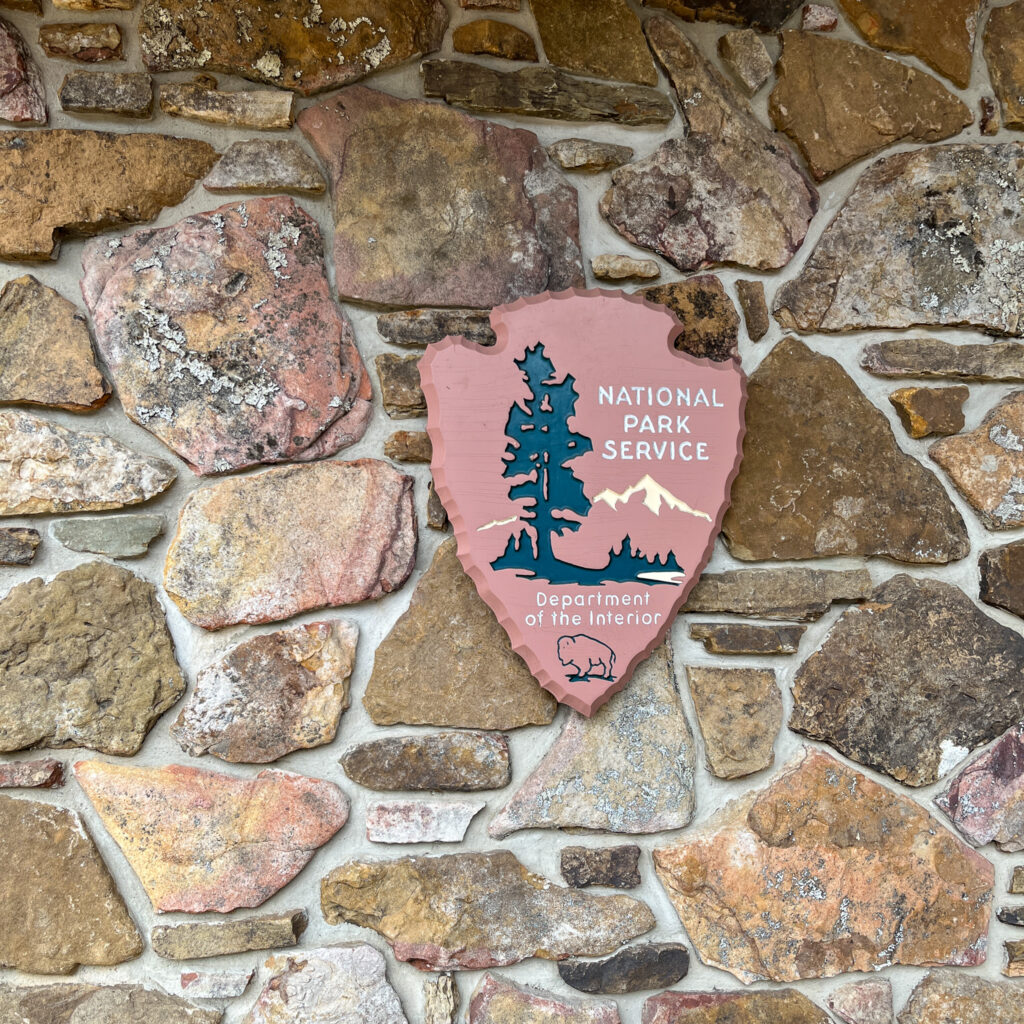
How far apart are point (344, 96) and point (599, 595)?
0.84 m

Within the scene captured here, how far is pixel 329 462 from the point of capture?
1.31 meters

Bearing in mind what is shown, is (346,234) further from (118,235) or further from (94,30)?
(94,30)

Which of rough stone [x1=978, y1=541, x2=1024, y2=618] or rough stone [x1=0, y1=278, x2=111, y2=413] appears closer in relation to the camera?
rough stone [x1=0, y1=278, x2=111, y2=413]

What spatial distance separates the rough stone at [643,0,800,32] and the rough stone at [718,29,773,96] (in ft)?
0.06

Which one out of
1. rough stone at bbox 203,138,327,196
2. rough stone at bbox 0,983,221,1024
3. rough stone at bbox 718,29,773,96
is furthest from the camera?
rough stone at bbox 718,29,773,96

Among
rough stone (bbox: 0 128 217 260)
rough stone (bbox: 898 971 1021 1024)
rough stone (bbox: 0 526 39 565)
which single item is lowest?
rough stone (bbox: 898 971 1021 1024)

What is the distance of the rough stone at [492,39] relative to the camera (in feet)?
4.44

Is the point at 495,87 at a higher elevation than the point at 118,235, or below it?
higher

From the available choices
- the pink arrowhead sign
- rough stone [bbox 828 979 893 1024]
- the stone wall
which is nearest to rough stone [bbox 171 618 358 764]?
the stone wall

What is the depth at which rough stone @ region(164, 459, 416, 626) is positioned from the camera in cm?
126

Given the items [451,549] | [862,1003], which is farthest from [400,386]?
[862,1003]

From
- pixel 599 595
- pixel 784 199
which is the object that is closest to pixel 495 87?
pixel 784 199

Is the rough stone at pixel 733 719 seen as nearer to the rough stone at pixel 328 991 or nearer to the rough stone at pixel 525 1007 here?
the rough stone at pixel 525 1007

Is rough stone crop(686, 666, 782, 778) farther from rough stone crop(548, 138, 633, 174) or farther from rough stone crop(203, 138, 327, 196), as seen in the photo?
rough stone crop(203, 138, 327, 196)
